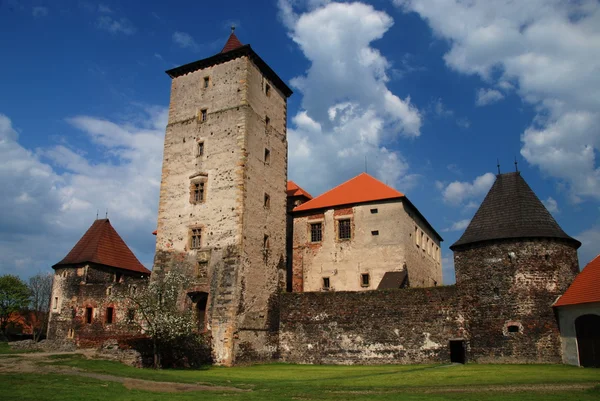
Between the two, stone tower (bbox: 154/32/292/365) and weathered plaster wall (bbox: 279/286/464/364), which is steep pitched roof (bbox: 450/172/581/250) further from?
stone tower (bbox: 154/32/292/365)

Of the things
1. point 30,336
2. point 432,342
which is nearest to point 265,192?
point 432,342

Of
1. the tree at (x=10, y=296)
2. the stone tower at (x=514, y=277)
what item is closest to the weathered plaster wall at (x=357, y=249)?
the stone tower at (x=514, y=277)

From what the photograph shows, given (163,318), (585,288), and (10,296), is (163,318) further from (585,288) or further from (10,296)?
(10,296)

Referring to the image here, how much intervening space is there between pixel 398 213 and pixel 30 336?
132 feet

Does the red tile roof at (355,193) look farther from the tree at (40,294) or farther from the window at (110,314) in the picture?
the tree at (40,294)

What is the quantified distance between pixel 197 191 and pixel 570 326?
21.0m

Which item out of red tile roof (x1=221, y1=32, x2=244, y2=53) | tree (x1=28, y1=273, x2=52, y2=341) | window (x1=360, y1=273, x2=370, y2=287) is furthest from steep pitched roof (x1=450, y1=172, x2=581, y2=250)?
tree (x1=28, y1=273, x2=52, y2=341)

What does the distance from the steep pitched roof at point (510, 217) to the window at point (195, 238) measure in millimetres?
14283

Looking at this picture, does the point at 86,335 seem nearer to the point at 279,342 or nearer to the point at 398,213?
the point at 279,342

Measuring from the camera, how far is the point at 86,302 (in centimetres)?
3300

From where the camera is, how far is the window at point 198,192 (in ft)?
98.0

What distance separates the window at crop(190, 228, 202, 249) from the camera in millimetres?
28922

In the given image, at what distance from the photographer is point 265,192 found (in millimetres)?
30812

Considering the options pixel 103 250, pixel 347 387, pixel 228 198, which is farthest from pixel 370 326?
pixel 103 250
